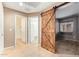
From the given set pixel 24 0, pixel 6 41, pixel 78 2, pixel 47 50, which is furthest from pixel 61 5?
pixel 6 41

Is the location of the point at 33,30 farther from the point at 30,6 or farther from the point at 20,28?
the point at 30,6

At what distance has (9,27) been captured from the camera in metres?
1.68

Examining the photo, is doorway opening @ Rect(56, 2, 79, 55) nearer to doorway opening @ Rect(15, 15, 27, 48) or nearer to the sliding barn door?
the sliding barn door

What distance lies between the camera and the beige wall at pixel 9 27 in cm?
164

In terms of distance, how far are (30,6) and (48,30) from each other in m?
0.50

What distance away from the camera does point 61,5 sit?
1.63 m

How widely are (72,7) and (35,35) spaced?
753mm

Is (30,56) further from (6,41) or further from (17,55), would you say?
(6,41)

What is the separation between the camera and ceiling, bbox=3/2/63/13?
65.4 inches

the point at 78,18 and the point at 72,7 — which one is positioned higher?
the point at 72,7

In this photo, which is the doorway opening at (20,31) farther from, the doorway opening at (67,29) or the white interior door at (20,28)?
the doorway opening at (67,29)

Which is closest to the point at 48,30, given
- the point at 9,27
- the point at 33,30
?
the point at 33,30

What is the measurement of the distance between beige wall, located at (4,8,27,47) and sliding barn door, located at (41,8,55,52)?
0.47 m

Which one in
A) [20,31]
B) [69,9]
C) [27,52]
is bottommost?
[27,52]
